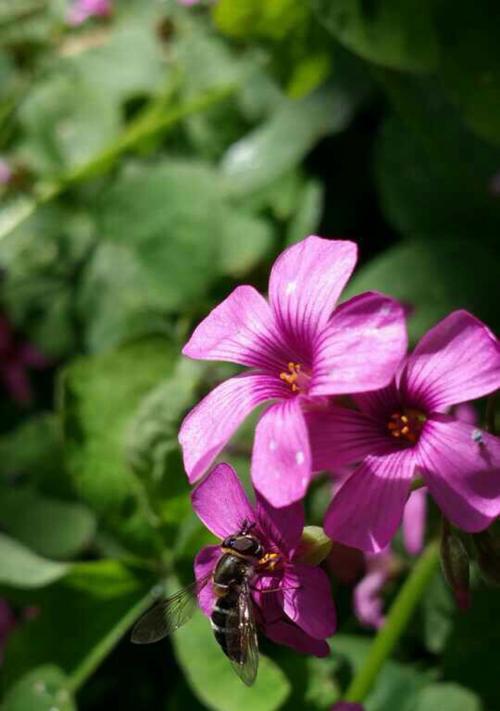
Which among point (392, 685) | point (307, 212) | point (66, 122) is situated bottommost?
point (392, 685)

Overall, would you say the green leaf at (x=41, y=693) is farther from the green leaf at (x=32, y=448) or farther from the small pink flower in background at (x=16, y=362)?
the small pink flower in background at (x=16, y=362)

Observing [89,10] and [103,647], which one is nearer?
[103,647]

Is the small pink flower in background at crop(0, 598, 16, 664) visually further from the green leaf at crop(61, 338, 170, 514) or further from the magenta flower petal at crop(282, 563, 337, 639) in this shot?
the magenta flower petal at crop(282, 563, 337, 639)

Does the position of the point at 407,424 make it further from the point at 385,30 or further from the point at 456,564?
the point at 385,30

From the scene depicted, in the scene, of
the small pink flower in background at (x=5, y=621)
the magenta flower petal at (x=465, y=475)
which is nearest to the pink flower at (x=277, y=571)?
the magenta flower petal at (x=465, y=475)

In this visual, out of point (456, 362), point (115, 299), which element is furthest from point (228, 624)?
point (115, 299)
